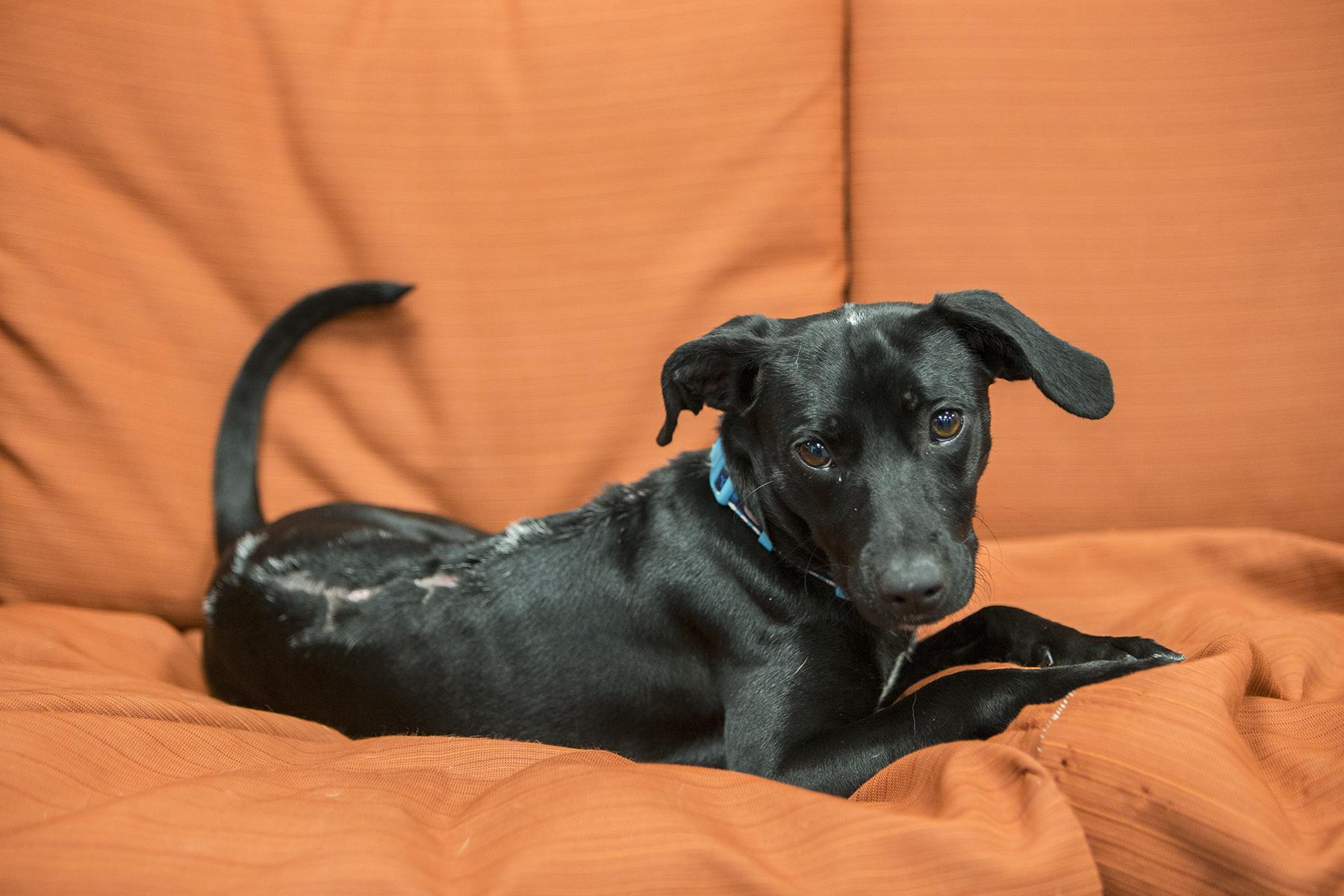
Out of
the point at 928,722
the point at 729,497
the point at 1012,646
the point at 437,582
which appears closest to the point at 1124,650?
the point at 1012,646

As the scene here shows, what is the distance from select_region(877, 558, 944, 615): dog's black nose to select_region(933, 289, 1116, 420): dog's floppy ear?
381 mm

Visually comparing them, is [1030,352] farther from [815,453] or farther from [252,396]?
[252,396]

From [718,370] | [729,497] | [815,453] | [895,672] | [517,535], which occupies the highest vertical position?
[718,370]

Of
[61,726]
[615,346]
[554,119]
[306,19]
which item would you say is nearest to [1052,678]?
[615,346]

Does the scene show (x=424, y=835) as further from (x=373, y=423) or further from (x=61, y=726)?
(x=373, y=423)

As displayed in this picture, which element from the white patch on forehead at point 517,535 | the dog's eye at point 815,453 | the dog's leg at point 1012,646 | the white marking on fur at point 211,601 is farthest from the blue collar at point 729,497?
the white marking on fur at point 211,601

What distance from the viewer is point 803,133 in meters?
2.58

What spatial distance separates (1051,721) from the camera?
4.75 ft

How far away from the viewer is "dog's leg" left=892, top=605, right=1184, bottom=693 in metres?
1.78

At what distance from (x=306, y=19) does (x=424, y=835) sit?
6.86ft

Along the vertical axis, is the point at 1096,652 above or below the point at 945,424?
below

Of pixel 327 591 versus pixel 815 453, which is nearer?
pixel 815 453

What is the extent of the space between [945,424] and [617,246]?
1.09 meters

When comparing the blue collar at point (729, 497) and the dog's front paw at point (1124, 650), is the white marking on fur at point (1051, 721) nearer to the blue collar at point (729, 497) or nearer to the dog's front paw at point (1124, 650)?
the dog's front paw at point (1124, 650)
